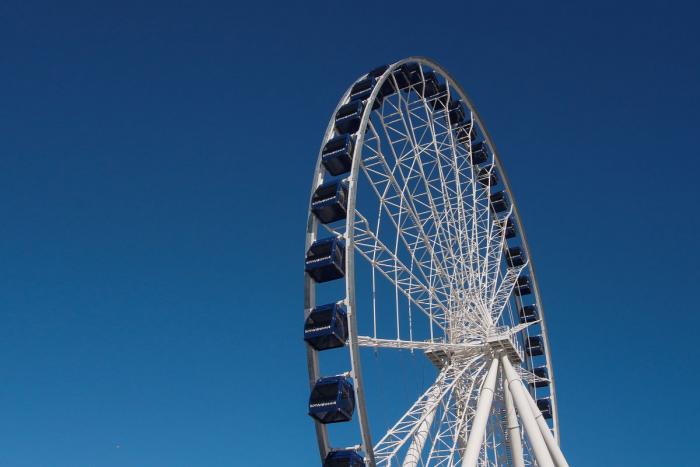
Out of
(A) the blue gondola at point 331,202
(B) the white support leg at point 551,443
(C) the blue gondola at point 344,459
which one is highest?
(A) the blue gondola at point 331,202

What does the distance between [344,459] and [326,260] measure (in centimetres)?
464

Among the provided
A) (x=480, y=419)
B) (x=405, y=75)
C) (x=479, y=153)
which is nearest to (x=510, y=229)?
(x=479, y=153)

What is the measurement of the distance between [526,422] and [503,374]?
1.83 metres

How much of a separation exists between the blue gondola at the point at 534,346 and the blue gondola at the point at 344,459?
714 inches

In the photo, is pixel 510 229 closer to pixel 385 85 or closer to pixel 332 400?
pixel 385 85

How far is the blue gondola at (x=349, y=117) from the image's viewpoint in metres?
19.6

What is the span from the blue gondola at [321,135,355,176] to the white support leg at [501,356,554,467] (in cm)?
819

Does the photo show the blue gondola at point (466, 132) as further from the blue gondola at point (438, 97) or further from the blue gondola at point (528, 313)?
the blue gondola at point (528, 313)

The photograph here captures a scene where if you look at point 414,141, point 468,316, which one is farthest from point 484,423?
point 414,141

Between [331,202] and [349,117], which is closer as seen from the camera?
[331,202]

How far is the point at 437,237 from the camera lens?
22469 mm

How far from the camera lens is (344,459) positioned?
49.7 ft

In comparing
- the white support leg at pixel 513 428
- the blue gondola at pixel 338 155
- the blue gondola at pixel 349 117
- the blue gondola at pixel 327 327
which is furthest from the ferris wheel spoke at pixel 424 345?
the blue gondola at pixel 349 117

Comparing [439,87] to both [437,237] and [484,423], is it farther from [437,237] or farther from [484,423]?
[484,423]
